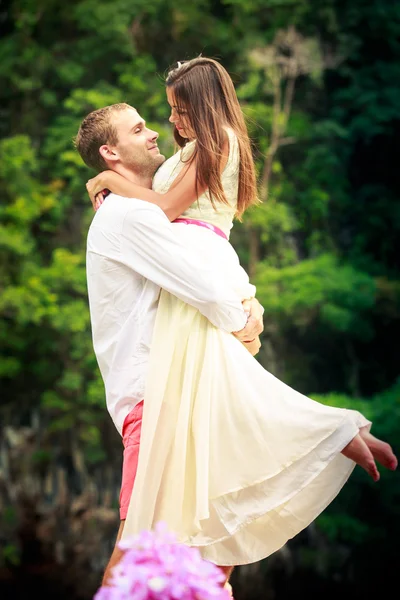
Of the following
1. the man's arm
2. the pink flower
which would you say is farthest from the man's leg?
the pink flower

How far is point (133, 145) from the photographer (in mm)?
2162

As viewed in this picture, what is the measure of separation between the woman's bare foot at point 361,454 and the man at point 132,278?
0.36 metres

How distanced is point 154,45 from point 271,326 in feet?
10.9

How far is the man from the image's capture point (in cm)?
198

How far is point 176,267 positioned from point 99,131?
1.49ft

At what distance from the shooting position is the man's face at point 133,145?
2164 mm

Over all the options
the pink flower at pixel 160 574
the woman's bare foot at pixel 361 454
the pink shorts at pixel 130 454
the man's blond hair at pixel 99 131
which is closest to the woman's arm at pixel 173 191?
the man's blond hair at pixel 99 131

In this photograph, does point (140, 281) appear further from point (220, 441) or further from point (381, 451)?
point (381, 451)

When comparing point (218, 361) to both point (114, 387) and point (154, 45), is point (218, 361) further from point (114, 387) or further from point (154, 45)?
point (154, 45)

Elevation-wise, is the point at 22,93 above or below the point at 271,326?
above

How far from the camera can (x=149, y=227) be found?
199 centimetres

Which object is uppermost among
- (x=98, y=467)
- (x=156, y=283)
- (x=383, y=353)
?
(x=156, y=283)

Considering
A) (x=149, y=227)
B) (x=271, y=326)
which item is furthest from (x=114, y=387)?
(x=271, y=326)

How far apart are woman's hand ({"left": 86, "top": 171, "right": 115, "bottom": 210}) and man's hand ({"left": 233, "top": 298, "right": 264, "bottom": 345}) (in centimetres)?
44
